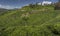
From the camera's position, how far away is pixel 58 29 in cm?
2247

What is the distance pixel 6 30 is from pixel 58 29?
15.0ft

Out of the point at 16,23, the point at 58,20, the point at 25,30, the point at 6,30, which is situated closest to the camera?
the point at 25,30

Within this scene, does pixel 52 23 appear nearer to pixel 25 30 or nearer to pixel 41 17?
pixel 25 30

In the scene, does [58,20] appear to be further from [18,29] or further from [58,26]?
[18,29]

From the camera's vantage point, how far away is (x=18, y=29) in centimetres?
2239

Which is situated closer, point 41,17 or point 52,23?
point 52,23

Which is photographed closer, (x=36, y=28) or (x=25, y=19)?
(x=36, y=28)

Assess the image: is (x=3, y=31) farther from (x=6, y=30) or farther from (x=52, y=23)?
(x=52, y=23)

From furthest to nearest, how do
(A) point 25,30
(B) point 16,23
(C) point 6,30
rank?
(B) point 16,23
(C) point 6,30
(A) point 25,30

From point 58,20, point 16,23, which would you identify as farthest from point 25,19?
point 58,20

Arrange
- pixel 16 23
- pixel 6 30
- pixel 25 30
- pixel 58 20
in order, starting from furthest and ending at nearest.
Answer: pixel 16 23
pixel 58 20
pixel 6 30
pixel 25 30

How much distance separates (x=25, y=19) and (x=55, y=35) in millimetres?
7065

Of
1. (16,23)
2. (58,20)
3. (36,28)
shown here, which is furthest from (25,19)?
(36,28)

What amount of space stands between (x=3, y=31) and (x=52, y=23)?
441 centimetres
